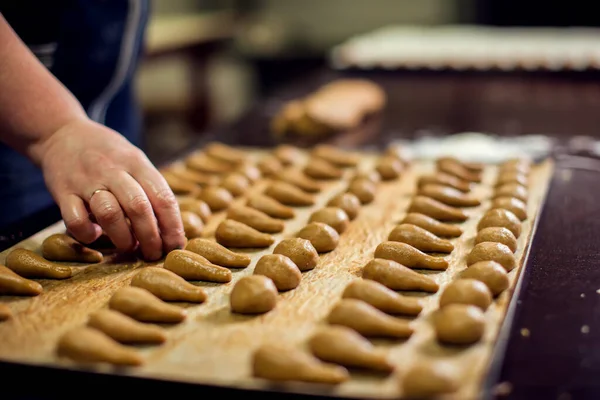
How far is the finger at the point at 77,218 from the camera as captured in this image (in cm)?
97

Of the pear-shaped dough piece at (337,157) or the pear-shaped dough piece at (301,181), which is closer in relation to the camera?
the pear-shaped dough piece at (301,181)

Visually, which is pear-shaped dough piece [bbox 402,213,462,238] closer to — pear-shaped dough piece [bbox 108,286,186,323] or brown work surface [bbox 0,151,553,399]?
brown work surface [bbox 0,151,553,399]

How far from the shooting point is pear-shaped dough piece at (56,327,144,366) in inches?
28.5

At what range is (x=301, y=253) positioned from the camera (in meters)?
1.00

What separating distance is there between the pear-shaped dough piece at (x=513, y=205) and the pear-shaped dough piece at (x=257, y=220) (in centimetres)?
35

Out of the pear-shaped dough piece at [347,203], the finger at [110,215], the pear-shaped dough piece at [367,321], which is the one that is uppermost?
the pear-shaped dough piece at [347,203]

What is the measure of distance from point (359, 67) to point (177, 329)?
1555mm

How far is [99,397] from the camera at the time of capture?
0.71 metres

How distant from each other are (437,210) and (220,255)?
372mm

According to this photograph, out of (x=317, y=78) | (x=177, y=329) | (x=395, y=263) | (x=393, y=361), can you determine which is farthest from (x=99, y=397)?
(x=317, y=78)

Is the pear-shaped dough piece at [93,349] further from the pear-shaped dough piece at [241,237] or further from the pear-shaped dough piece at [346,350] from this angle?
the pear-shaped dough piece at [241,237]

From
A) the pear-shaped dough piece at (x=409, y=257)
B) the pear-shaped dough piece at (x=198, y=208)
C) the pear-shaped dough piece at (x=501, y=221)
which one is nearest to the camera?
the pear-shaped dough piece at (x=409, y=257)

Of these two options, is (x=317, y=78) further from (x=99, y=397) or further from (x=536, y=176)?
(x=99, y=397)

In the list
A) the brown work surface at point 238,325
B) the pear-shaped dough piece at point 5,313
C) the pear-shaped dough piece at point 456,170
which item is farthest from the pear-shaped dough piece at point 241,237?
the pear-shaped dough piece at point 456,170
